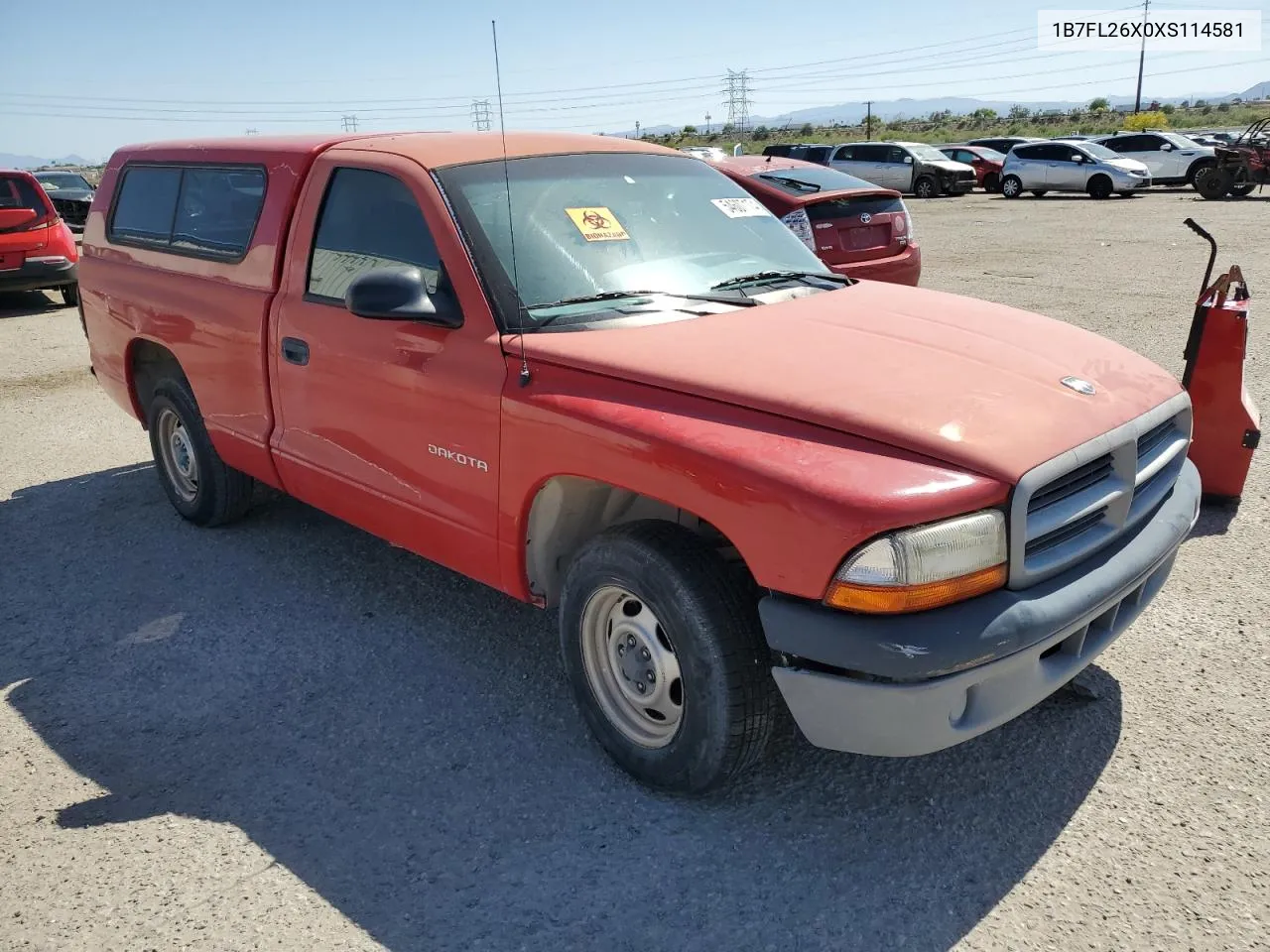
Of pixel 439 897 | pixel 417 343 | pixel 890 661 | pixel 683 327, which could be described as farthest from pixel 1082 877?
pixel 417 343

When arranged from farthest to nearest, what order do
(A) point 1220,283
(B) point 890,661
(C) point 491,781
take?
(A) point 1220,283 → (C) point 491,781 → (B) point 890,661

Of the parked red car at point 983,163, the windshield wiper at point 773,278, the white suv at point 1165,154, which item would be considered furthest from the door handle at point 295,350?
the parked red car at point 983,163

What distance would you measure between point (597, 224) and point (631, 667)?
1.55 m

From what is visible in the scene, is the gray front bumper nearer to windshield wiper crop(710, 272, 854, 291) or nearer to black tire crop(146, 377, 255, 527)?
windshield wiper crop(710, 272, 854, 291)

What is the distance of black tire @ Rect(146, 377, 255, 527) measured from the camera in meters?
5.11

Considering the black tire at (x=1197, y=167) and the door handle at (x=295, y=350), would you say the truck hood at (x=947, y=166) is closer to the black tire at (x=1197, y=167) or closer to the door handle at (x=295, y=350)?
the black tire at (x=1197, y=167)

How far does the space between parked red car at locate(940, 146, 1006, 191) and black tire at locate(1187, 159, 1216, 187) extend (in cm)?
473

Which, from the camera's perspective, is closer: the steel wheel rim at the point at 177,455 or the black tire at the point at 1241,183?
the steel wheel rim at the point at 177,455

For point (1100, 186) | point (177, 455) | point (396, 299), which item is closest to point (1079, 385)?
point (396, 299)

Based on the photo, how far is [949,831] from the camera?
9.70 ft

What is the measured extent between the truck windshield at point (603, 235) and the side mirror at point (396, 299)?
0.20 m

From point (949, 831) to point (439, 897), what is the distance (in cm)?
143

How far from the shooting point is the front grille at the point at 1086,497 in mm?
2582

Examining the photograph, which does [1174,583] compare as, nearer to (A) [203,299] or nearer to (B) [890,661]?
(B) [890,661]
